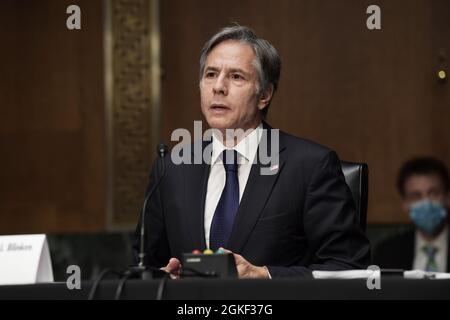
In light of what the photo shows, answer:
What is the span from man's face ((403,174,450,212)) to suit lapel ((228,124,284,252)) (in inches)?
71.3

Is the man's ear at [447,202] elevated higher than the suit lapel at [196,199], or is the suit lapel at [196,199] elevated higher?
the suit lapel at [196,199]

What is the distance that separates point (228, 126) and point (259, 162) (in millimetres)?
167

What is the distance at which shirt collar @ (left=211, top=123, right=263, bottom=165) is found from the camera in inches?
127

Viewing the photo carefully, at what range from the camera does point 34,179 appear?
538 centimetres

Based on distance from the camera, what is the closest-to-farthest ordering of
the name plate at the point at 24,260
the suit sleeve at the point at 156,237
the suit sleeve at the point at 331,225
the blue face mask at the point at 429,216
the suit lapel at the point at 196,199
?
the name plate at the point at 24,260 → the suit sleeve at the point at 331,225 → the suit lapel at the point at 196,199 → the suit sleeve at the point at 156,237 → the blue face mask at the point at 429,216

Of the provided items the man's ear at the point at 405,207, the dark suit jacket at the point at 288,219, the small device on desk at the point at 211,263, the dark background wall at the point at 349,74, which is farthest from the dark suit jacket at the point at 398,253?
the small device on desk at the point at 211,263

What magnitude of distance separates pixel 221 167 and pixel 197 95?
226 centimetres

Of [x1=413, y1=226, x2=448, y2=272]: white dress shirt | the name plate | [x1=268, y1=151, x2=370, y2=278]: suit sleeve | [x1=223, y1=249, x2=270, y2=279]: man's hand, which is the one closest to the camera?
the name plate

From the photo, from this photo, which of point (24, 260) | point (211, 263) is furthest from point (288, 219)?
point (24, 260)

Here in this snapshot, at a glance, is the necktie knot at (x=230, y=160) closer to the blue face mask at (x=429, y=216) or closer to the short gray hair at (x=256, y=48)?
the short gray hair at (x=256, y=48)

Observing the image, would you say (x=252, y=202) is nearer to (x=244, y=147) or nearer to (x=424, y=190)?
(x=244, y=147)

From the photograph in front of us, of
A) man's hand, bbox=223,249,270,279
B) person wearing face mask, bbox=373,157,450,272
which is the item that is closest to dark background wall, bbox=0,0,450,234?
person wearing face mask, bbox=373,157,450,272

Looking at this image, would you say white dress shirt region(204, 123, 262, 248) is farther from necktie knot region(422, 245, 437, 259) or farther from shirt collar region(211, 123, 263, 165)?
necktie knot region(422, 245, 437, 259)

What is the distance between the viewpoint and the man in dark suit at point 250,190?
10.0ft
